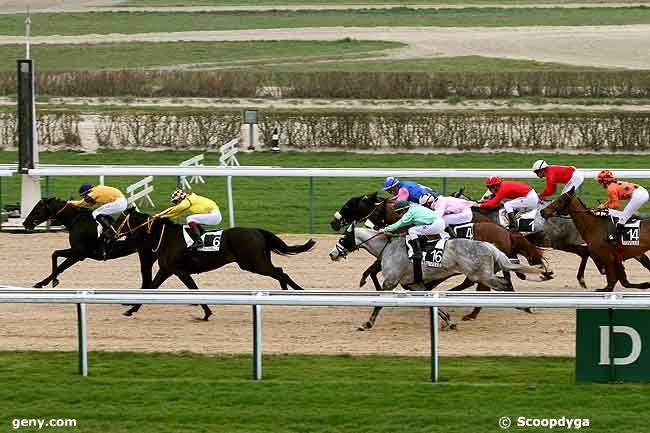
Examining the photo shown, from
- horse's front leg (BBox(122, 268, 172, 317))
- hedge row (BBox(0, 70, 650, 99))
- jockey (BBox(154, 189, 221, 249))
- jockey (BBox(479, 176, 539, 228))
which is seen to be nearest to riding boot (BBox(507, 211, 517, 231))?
jockey (BBox(479, 176, 539, 228))

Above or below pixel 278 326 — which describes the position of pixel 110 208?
above

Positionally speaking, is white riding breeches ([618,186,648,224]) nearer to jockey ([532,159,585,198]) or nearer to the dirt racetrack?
jockey ([532,159,585,198])

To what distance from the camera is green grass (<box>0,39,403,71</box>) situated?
3269 cm

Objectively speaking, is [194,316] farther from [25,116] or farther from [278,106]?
[278,106]

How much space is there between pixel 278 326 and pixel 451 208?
190 centimetres

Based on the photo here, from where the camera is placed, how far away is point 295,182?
17750 mm

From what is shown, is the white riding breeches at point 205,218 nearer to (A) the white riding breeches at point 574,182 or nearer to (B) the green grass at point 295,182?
(A) the white riding breeches at point 574,182

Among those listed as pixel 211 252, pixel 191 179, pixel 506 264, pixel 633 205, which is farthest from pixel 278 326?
pixel 191 179

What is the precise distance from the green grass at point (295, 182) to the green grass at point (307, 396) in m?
5.82

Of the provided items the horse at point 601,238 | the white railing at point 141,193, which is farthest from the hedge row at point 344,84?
the horse at point 601,238

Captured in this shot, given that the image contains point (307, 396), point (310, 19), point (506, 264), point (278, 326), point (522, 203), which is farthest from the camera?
point (310, 19)

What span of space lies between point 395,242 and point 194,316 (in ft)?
5.52

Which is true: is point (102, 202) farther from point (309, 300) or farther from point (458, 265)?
point (309, 300)

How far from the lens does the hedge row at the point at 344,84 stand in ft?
87.3
